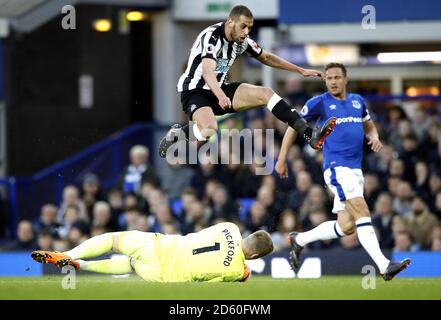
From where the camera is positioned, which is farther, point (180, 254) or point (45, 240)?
point (45, 240)

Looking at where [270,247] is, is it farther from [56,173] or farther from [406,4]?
[56,173]

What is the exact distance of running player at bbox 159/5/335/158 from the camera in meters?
13.9

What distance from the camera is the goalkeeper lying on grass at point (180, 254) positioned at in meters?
13.5

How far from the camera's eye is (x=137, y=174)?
19.6 metres

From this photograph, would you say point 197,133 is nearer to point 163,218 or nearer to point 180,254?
point 180,254

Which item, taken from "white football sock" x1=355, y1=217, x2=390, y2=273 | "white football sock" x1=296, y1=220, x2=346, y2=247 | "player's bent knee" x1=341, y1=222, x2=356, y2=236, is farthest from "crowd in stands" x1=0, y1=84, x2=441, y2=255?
"white football sock" x1=355, y1=217, x2=390, y2=273

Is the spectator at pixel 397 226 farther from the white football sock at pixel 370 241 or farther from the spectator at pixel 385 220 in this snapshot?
the white football sock at pixel 370 241

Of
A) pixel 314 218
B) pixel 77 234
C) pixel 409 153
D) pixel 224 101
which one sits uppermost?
pixel 224 101

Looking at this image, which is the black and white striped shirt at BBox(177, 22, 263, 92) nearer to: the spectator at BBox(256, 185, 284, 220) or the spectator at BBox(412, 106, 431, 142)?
the spectator at BBox(256, 185, 284, 220)

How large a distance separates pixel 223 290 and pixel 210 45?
253cm

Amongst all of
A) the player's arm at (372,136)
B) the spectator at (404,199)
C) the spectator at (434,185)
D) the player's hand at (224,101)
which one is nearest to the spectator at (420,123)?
the spectator at (434,185)

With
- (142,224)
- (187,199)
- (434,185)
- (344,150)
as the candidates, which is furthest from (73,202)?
(344,150)

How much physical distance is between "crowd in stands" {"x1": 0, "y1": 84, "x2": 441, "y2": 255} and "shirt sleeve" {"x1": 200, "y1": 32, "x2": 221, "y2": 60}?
377cm

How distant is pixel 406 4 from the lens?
18.6 meters
